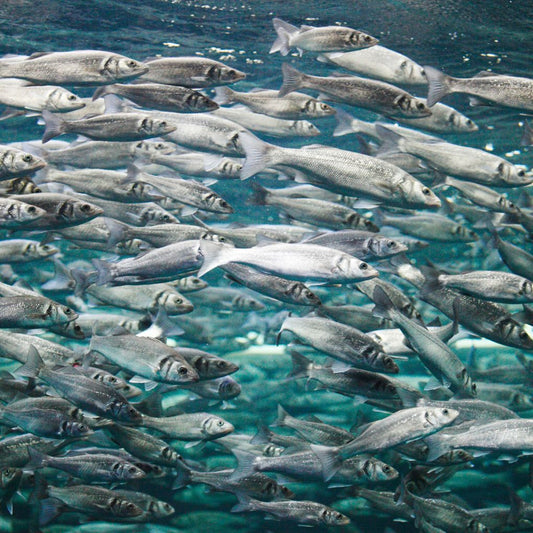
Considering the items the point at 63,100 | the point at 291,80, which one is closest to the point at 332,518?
the point at 291,80

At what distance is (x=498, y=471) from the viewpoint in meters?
9.88

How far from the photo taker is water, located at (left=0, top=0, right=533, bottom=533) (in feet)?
30.4

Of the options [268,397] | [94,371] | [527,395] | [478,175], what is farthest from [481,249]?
[94,371]

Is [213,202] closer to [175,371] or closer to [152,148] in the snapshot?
[152,148]

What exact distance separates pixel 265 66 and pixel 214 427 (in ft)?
32.9

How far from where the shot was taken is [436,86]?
5281 millimetres

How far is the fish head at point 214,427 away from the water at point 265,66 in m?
2.90

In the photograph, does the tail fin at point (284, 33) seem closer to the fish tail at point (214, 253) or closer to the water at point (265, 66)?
the fish tail at point (214, 253)

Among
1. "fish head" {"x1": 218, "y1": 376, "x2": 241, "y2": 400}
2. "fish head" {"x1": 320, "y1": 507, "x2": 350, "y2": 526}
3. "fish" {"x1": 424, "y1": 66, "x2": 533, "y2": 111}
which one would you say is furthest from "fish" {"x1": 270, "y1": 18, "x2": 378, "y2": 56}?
"fish head" {"x1": 320, "y1": 507, "x2": 350, "y2": 526}

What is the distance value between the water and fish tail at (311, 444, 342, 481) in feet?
12.5

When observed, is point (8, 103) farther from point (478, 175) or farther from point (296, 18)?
point (296, 18)

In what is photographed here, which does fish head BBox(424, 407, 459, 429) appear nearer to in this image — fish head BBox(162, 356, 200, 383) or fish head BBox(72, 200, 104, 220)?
fish head BBox(162, 356, 200, 383)

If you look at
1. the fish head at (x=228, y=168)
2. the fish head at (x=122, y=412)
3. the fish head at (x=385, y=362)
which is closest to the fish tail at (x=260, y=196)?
the fish head at (x=228, y=168)

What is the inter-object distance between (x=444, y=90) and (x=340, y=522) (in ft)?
15.1
